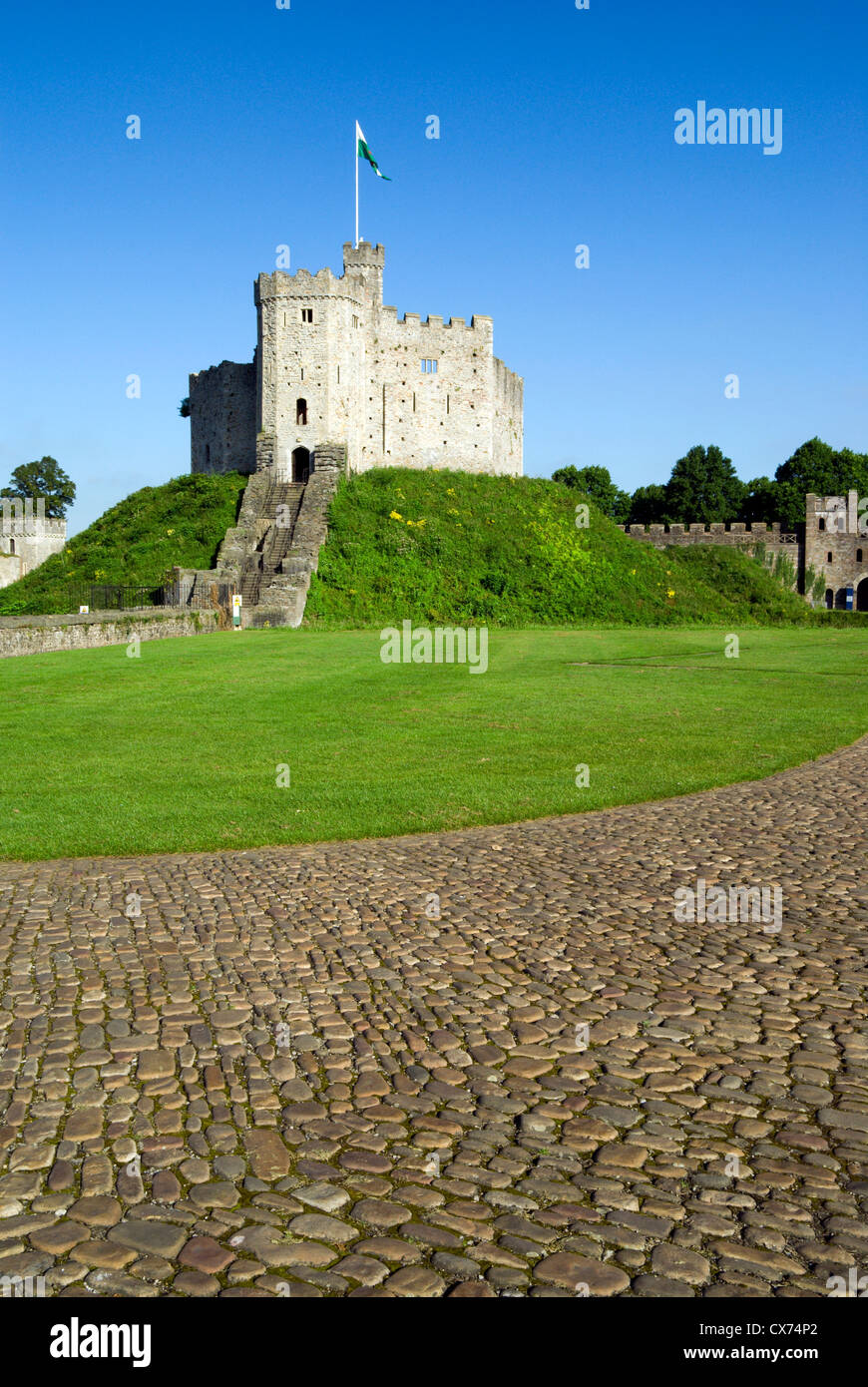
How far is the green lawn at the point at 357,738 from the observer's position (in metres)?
10.6

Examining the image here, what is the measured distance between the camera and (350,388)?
50.1 meters

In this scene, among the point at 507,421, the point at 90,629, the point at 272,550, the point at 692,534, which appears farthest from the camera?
the point at 692,534

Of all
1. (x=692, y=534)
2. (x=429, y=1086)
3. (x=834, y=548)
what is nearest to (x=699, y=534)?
(x=692, y=534)

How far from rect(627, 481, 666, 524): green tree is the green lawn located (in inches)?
2726

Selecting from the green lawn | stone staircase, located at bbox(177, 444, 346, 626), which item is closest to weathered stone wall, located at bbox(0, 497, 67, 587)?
stone staircase, located at bbox(177, 444, 346, 626)

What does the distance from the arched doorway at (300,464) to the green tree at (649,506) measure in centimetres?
5015

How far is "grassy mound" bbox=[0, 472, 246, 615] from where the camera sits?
44.2m

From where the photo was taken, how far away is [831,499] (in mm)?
71625

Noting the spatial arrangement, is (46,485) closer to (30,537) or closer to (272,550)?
(30,537)

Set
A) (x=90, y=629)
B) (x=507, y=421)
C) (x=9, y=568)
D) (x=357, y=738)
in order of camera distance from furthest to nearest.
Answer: (x=9, y=568), (x=507, y=421), (x=90, y=629), (x=357, y=738)

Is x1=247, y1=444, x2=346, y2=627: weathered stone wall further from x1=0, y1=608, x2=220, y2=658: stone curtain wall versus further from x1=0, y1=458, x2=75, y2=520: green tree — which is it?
x1=0, y1=458, x2=75, y2=520: green tree

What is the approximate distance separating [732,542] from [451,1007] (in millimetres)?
63297

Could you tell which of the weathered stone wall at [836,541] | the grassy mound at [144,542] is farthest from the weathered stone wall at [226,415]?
the weathered stone wall at [836,541]

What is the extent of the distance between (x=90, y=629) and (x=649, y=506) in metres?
74.1
